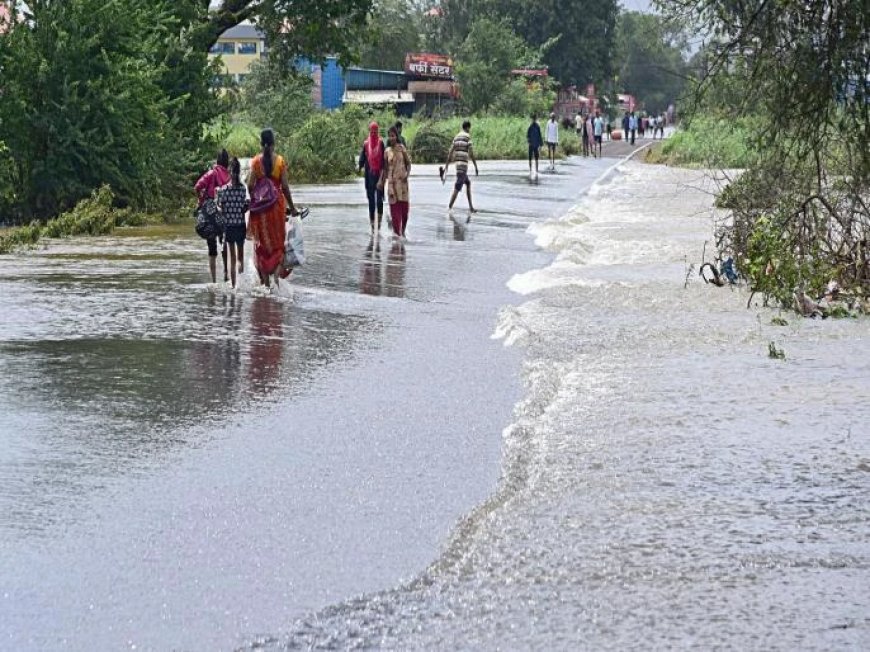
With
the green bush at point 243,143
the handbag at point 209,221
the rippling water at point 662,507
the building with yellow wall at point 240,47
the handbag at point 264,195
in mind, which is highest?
the building with yellow wall at point 240,47

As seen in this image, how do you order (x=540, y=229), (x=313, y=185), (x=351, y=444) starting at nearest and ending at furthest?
(x=351, y=444) → (x=540, y=229) → (x=313, y=185)

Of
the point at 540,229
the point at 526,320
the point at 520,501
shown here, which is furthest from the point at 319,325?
the point at 540,229

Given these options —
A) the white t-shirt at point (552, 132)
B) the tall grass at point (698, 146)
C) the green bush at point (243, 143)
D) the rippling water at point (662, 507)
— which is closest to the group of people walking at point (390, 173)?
the rippling water at point (662, 507)

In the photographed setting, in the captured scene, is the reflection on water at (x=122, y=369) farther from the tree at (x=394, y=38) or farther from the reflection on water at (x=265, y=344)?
the tree at (x=394, y=38)

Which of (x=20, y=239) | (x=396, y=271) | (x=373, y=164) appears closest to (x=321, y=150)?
(x=373, y=164)

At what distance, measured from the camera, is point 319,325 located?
15.0 metres

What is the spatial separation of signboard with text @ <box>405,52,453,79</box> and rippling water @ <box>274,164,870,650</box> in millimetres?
91105

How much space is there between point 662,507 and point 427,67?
326ft

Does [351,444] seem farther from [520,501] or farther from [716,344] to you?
[716,344]

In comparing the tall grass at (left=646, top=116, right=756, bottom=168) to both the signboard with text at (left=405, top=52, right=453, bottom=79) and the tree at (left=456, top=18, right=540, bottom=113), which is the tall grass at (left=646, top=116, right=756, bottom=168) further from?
the signboard with text at (left=405, top=52, right=453, bottom=79)

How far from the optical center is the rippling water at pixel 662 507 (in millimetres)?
6406

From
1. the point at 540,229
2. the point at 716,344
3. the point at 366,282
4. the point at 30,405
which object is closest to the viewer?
the point at 30,405

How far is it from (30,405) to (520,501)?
149 inches

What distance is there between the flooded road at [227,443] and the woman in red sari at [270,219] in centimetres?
41
